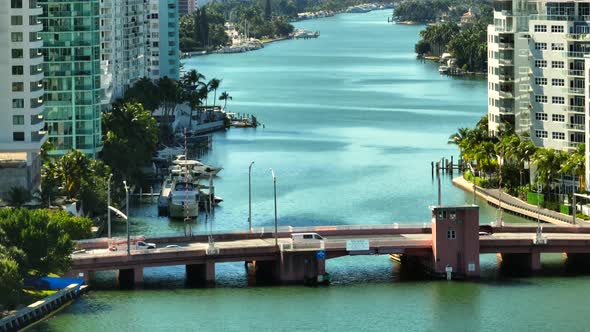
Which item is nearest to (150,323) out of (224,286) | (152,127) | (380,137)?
(224,286)

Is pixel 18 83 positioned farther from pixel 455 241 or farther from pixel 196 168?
pixel 455 241

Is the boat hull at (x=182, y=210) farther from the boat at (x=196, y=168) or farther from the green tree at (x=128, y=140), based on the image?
the boat at (x=196, y=168)

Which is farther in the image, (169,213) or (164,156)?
(164,156)

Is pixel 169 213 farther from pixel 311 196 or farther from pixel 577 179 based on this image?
pixel 577 179

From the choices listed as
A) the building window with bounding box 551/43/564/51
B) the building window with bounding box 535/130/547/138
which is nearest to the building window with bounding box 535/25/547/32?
the building window with bounding box 551/43/564/51

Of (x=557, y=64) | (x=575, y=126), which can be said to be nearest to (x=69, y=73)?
(x=557, y=64)

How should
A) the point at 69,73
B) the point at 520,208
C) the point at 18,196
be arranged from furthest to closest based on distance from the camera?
the point at 69,73
the point at 520,208
the point at 18,196

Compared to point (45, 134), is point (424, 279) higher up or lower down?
lower down
